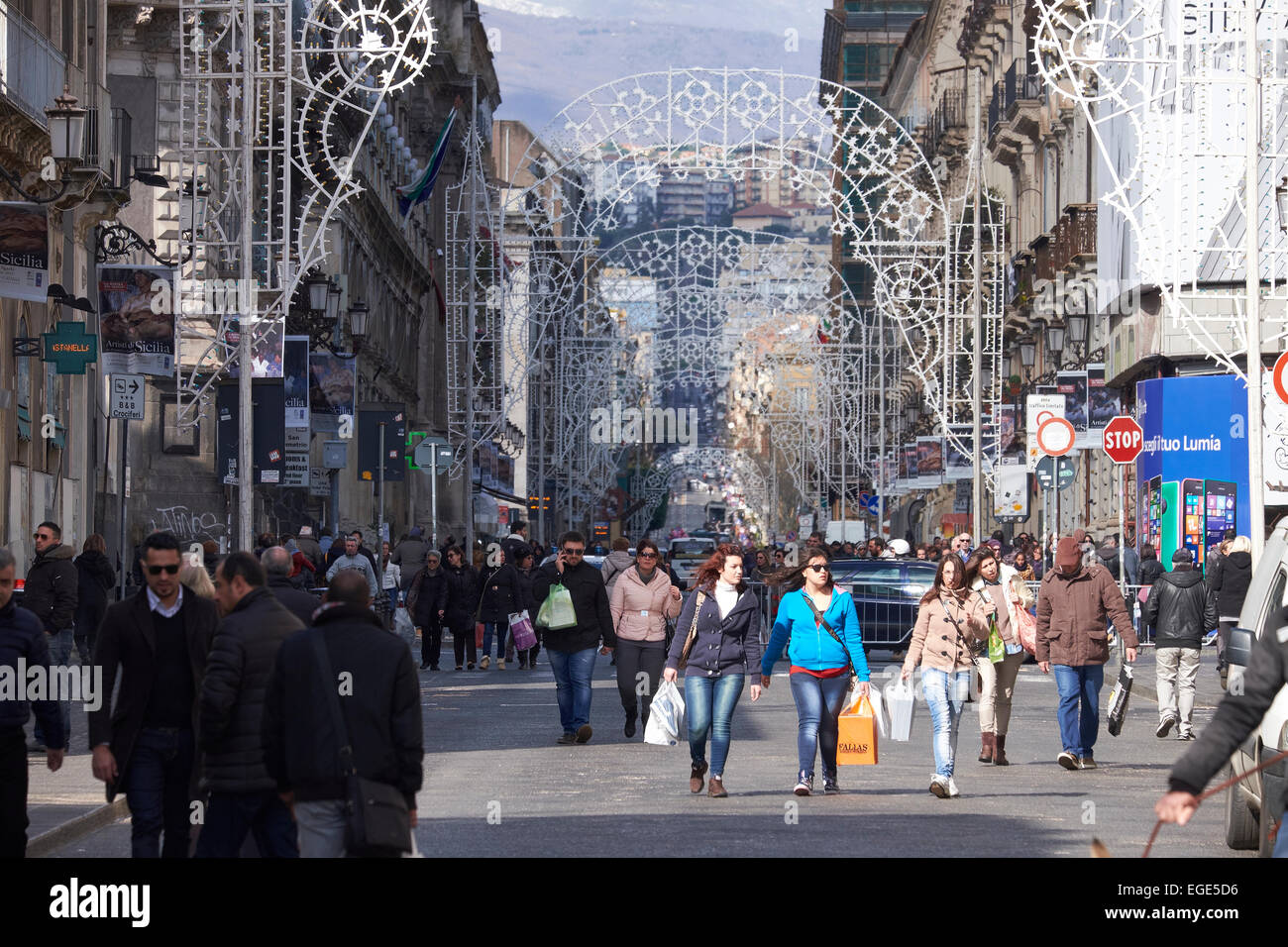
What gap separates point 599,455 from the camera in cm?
9038

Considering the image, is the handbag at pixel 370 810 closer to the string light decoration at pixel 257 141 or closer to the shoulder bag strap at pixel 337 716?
the shoulder bag strap at pixel 337 716

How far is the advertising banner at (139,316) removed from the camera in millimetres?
26547

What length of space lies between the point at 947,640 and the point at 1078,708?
169cm

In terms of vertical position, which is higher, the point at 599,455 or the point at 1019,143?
the point at 1019,143

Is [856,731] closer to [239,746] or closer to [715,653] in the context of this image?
[715,653]

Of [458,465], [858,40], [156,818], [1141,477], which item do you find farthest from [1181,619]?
[858,40]

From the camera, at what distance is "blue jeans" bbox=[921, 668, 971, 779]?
15.1 metres

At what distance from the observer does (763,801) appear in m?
14.7

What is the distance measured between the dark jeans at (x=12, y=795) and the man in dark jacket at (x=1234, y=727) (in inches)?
196

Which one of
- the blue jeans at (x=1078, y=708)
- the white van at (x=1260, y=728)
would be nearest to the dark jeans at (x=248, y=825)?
the white van at (x=1260, y=728)

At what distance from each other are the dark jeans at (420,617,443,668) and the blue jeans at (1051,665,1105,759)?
46.5 feet

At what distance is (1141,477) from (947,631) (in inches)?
1049

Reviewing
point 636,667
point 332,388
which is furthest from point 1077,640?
point 332,388
